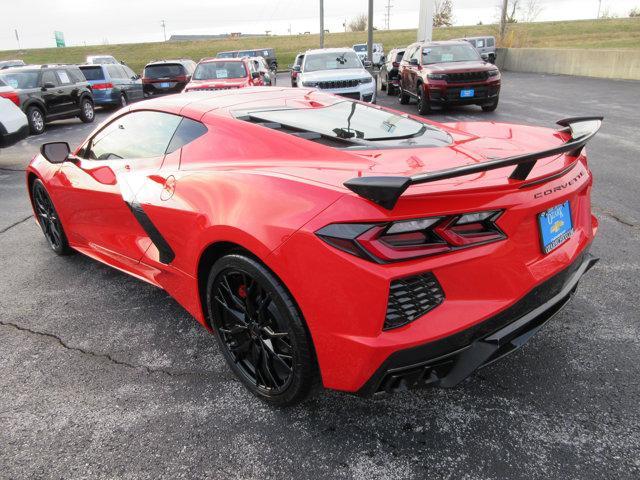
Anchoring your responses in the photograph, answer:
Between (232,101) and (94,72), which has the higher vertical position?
(232,101)

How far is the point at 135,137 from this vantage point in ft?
10.6

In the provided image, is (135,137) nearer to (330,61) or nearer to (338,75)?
(338,75)

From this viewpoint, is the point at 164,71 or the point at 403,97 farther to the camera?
the point at 164,71

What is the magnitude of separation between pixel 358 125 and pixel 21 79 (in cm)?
1282

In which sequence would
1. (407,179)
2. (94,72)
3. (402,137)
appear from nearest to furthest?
(407,179) → (402,137) → (94,72)

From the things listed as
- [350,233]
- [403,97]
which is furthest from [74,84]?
[350,233]

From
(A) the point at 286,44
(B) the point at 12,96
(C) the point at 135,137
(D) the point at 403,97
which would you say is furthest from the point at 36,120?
(A) the point at 286,44

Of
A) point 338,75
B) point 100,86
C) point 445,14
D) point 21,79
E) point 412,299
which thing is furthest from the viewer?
point 445,14

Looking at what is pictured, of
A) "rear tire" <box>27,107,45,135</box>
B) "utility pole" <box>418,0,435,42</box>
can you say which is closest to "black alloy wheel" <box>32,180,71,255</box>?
"rear tire" <box>27,107,45,135</box>

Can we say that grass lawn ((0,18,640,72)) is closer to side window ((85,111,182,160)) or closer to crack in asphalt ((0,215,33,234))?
crack in asphalt ((0,215,33,234))

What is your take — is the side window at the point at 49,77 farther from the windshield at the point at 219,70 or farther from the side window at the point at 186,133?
the side window at the point at 186,133

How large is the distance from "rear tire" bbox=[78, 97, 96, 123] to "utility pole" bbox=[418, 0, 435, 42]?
20272 millimetres

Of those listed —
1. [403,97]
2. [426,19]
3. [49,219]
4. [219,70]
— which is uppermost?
[426,19]

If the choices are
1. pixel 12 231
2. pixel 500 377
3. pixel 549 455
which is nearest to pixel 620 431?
pixel 549 455
